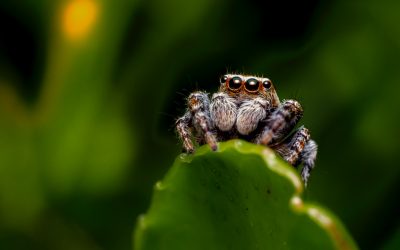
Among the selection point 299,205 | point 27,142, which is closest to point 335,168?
point 27,142

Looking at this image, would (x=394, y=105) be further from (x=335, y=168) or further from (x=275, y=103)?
(x=275, y=103)

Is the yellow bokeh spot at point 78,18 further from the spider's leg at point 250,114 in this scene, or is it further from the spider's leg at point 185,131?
the spider's leg at point 250,114

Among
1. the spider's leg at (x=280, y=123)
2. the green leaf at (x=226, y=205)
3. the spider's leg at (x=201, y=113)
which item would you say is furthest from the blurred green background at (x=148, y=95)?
the green leaf at (x=226, y=205)

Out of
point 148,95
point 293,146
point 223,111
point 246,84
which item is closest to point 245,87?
point 246,84

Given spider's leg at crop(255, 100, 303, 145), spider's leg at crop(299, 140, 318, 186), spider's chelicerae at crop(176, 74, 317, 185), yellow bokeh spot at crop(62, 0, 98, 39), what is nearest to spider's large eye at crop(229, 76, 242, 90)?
spider's chelicerae at crop(176, 74, 317, 185)

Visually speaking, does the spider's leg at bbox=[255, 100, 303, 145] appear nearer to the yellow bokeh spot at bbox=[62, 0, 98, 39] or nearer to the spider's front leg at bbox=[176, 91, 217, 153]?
the spider's front leg at bbox=[176, 91, 217, 153]

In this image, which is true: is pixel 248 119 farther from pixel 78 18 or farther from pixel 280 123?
pixel 78 18

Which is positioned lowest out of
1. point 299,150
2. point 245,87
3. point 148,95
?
point 148,95
